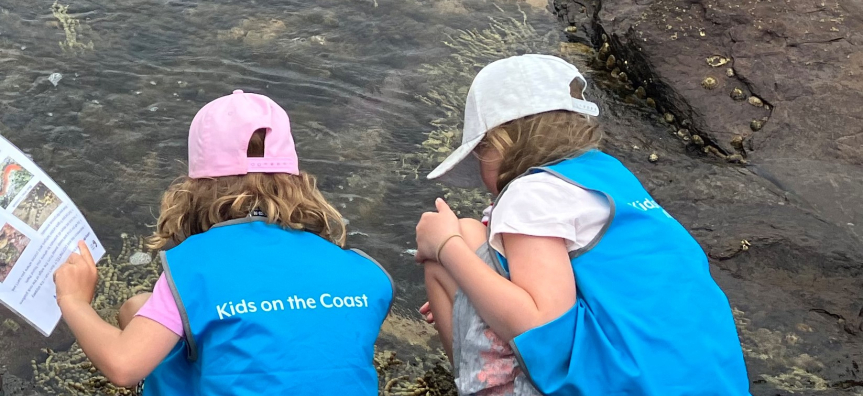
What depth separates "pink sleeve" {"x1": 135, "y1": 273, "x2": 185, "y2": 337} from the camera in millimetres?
1812

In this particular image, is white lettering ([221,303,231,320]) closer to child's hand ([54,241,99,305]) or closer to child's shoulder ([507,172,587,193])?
child's hand ([54,241,99,305])

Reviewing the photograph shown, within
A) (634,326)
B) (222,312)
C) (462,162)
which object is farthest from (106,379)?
(634,326)

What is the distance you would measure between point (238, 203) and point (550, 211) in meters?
0.77

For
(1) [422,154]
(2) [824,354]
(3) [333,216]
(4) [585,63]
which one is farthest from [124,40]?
(2) [824,354]

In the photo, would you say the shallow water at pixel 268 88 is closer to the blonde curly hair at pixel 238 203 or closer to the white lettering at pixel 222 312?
the blonde curly hair at pixel 238 203

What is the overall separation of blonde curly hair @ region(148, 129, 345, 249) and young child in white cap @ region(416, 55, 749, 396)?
1.19 ft

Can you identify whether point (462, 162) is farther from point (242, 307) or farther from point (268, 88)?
point (268, 88)

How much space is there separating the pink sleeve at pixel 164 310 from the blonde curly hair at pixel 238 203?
273 millimetres

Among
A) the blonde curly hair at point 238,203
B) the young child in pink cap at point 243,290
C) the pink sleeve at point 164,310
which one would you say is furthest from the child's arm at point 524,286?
the pink sleeve at point 164,310

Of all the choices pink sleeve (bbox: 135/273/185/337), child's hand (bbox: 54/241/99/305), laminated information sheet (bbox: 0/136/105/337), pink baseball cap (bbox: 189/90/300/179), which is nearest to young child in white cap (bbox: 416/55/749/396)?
pink baseball cap (bbox: 189/90/300/179)

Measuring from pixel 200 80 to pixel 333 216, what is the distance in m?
2.47

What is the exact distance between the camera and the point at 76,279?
203 cm

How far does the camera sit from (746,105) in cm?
429

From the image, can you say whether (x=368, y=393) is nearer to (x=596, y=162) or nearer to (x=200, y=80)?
(x=596, y=162)
